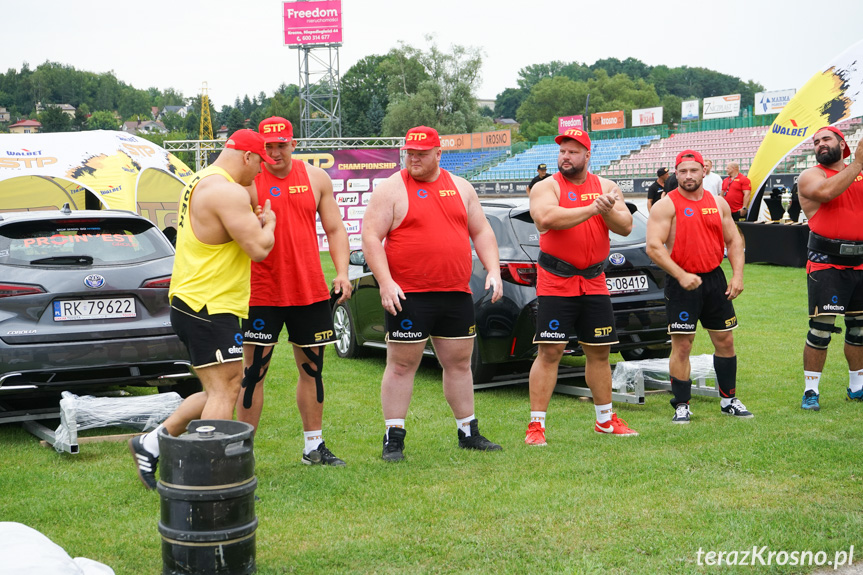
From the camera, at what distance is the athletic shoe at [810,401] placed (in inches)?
249

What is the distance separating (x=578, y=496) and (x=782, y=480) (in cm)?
108

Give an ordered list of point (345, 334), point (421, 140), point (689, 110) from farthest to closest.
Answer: point (689, 110) → point (345, 334) → point (421, 140)

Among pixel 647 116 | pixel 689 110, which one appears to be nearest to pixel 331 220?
pixel 689 110

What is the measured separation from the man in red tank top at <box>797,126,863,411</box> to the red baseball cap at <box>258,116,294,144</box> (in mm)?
3862

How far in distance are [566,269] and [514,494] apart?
5.71 feet

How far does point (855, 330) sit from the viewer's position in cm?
668

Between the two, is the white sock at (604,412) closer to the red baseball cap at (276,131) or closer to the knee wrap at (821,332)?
the knee wrap at (821,332)

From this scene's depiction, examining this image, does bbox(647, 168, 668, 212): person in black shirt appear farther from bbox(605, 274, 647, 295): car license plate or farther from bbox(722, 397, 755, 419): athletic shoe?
bbox(722, 397, 755, 419): athletic shoe

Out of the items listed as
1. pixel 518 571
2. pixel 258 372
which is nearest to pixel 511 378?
pixel 258 372

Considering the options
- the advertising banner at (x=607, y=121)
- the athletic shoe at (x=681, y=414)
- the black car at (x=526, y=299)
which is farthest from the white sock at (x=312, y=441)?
the advertising banner at (x=607, y=121)

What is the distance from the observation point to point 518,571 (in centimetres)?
343

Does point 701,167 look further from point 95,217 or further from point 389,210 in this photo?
point 95,217

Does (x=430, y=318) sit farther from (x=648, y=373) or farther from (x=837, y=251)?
(x=837, y=251)

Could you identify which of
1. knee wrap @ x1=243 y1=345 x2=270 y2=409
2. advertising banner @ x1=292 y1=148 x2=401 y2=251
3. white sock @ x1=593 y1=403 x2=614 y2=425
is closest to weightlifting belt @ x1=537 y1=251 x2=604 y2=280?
white sock @ x1=593 y1=403 x2=614 y2=425
